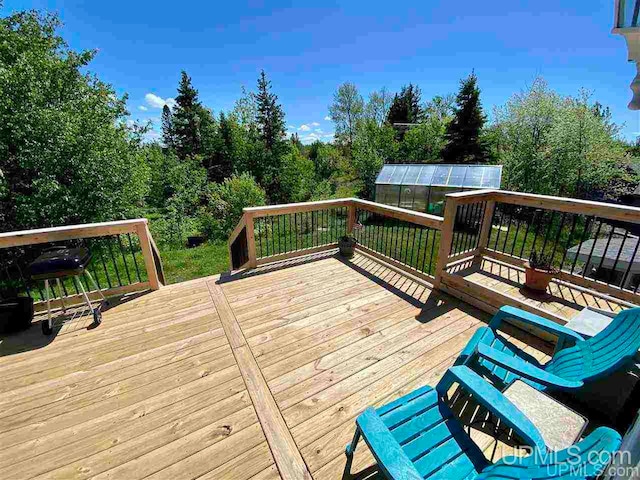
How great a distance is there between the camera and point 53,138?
6055 millimetres

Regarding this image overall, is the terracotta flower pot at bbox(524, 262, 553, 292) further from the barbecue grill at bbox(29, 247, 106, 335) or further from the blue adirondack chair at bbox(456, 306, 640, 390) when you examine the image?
the barbecue grill at bbox(29, 247, 106, 335)

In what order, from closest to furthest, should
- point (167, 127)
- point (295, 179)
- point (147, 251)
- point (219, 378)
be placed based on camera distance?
point (219, 378)
point (147, 251)
point (295, 179)
point (167, 127)

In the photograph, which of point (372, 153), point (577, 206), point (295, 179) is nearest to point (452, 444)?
point (577, 206)

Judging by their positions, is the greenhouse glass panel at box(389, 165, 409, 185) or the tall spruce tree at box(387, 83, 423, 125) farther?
the tall spruce tree at box(387, 83, 423, 125)

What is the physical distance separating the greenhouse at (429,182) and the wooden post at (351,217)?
6.17 m

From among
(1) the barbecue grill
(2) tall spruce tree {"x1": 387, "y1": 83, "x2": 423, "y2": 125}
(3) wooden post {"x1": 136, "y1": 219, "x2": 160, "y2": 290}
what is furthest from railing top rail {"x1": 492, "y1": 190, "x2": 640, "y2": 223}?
(2) tall spruce tree {"x1": 387, "y1": 83, "x2": 423, "y2": 125}

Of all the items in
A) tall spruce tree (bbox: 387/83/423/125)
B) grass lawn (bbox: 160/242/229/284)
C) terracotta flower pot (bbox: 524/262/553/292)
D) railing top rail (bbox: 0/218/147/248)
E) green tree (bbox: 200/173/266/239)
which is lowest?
grass lawn (bbox: 160/242/229/284)

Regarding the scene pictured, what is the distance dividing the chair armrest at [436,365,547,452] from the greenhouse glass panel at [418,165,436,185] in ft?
31.8

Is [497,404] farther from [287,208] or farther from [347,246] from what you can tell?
[347,246]

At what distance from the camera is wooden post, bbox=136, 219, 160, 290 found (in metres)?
3.08

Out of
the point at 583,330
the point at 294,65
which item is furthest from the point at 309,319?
the point at 294,65

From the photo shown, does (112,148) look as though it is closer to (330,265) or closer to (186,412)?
(330,265)

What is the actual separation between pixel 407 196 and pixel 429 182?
3.12 feet

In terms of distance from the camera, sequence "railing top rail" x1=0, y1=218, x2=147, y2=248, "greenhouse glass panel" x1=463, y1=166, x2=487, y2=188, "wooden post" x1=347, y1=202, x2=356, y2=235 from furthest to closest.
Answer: "greenhouse glass panel" x1=463, y1=166, x2=487, y2=188, "wooden post" x1=347, y1=202, x2=356, y2=235, "railing top rail" x1=0, y1=218, x2=147, y2=248
